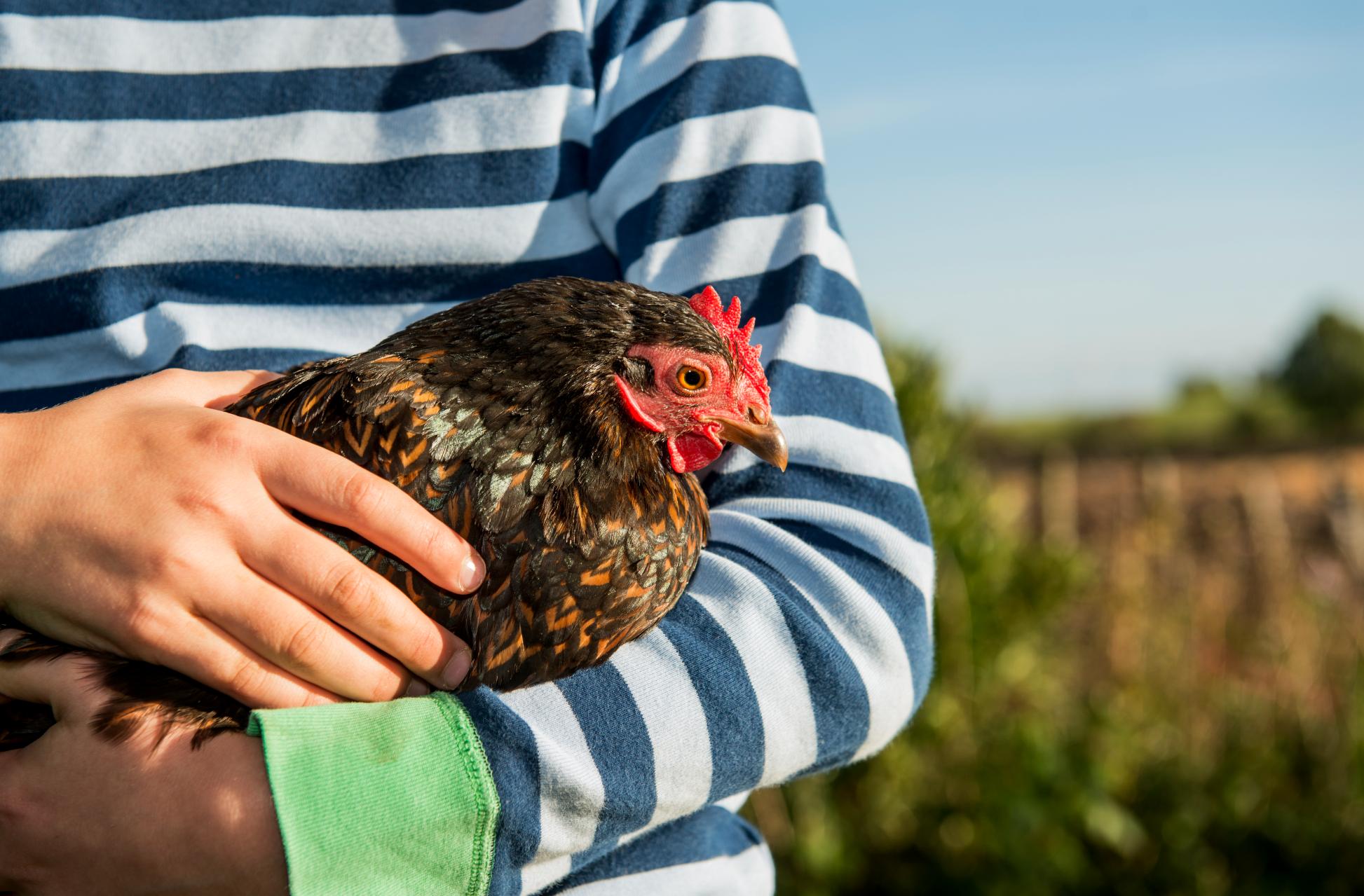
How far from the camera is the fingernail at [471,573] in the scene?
100 centimetres

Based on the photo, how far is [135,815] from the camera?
3.04 feet

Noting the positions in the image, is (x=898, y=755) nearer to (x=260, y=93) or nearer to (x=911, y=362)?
(x=911, y=362)

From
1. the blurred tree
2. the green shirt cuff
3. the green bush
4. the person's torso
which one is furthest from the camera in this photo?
the blurred tree

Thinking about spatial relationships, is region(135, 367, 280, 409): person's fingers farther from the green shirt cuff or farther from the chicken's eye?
the chicken's eye

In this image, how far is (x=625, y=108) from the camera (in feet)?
4.60

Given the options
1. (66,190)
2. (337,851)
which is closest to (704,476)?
(337,851)

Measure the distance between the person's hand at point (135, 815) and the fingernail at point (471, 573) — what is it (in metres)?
0.25

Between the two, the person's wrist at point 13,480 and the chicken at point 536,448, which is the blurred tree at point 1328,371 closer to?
the chicken at point 536,448

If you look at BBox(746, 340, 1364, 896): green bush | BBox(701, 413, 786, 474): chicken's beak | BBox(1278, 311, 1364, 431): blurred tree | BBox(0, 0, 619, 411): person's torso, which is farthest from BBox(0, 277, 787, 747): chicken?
BBox(1278, 311, 1364, 431): blurred tree

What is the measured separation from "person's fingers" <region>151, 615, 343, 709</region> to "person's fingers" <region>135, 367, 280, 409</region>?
0.29 m

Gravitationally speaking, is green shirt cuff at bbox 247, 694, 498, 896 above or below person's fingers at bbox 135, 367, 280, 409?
below

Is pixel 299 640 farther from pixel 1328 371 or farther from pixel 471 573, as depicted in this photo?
pixel 1328 371

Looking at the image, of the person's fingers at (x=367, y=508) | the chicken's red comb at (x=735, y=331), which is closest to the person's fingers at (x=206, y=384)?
the person's fingers at (x=367, y=508)

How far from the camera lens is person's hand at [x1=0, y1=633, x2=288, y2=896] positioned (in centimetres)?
92
